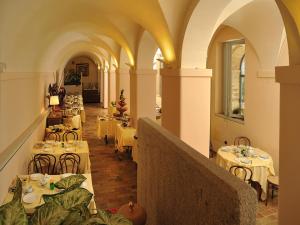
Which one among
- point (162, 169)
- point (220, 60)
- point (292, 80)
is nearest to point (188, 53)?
point (292, 80)

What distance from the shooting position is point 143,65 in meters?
8.95

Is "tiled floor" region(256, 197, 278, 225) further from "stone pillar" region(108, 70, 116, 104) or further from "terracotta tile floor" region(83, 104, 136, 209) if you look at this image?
"stone pillar" region(108, 70, 116, 104)

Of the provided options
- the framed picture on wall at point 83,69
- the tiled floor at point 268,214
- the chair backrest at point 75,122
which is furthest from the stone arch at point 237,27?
the framed picture on wall at point 83,69

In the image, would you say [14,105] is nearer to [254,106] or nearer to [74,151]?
[74,151]

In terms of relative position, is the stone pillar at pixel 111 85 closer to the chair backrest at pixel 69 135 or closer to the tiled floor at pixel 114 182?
the tiled floor at pixel 114 182

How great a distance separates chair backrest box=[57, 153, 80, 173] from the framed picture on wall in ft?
82.8

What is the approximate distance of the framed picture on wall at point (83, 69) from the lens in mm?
31203

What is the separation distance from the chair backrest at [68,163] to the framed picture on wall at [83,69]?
25.2 metres

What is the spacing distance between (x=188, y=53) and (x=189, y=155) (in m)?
3.93

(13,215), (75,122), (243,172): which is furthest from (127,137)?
(13,215)

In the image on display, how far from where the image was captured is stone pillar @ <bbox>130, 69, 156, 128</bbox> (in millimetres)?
9026

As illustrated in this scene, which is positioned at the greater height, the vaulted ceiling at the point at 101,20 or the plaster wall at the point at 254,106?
the vaulted ceiling at the point at 101,20

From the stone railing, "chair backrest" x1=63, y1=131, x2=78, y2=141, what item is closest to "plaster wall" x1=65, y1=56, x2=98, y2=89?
"chair backrest" x1=63, y1=131, x2=78, y2=141

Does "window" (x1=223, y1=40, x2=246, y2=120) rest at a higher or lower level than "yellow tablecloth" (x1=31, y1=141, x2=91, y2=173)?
higher
